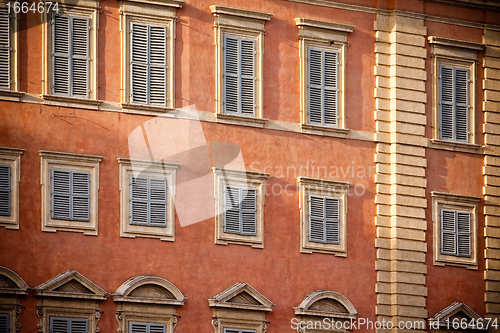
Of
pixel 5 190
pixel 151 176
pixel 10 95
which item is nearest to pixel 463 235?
pixel 151 176

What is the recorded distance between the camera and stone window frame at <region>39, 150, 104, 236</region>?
26406 millimetres

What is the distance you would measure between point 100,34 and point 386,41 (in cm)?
790

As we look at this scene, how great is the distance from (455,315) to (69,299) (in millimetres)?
10256

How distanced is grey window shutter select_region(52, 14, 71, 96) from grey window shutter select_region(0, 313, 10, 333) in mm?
5390

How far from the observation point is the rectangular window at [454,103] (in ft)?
101

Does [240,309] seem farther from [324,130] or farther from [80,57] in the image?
[80,57]

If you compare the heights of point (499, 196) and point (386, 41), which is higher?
point (386, 41)

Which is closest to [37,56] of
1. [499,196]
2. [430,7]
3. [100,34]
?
[100,34]

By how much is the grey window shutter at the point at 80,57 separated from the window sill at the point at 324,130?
5.67m

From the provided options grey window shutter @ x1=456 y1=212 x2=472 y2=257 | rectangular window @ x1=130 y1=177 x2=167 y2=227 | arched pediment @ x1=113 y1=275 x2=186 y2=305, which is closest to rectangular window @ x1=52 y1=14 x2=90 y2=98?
rectangular window @ x1=130 y1=177 x2=167 y2=227

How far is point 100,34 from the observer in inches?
1088

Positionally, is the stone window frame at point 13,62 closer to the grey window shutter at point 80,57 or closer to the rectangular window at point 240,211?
the grey window shutter at point 80,57

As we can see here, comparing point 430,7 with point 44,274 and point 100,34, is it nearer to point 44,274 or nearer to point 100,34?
point 100,34

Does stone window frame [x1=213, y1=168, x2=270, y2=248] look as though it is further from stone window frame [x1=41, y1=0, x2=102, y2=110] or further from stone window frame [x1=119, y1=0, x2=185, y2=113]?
stone window frame [x1=41, y1=0, x2=102, y2=110]
